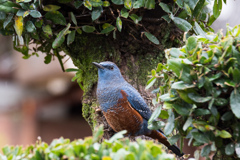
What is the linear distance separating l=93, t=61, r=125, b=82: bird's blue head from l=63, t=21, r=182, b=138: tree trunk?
9cm

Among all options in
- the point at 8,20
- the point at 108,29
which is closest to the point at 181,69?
the point at 108,29

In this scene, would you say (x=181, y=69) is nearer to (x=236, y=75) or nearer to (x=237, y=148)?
(x=236, y=75)

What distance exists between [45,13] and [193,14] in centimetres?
89

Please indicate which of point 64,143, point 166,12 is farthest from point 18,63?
point 64,143

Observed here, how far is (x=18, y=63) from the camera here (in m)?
4.46

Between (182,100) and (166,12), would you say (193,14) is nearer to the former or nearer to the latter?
(166,12)

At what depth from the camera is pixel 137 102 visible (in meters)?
2.10

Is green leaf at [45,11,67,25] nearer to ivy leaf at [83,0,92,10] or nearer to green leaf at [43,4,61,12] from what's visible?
green leaf at [43,4,61,12]

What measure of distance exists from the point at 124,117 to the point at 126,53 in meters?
0.42

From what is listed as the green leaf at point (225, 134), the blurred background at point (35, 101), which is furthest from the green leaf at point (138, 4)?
the blurred background at point (35, 101)

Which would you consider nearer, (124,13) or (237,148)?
(237,148)

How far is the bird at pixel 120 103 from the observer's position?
2.08 m

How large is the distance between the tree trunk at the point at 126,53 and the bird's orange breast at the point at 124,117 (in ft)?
0.41

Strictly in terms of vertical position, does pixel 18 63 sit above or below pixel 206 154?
below
